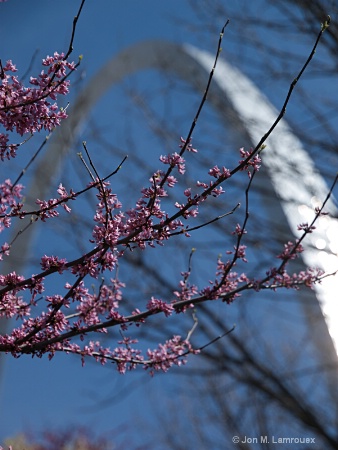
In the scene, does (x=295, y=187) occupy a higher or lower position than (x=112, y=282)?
higher

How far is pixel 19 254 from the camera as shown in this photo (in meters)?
12.2

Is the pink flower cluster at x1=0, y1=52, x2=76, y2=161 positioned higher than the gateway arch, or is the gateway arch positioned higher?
the gateway arch

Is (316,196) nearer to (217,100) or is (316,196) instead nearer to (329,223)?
(329,223)

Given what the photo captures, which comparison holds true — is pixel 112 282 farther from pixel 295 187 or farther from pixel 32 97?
pixel 295 187

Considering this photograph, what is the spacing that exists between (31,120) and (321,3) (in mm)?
2862

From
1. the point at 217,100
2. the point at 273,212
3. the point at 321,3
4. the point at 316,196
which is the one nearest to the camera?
the point at 321,3

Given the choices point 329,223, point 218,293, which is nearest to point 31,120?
point 218,293

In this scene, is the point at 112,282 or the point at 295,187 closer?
the point at 112,282

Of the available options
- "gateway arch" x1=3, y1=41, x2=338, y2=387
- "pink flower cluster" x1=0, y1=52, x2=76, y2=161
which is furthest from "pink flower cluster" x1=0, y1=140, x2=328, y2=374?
"gateway arch" x1=3, y1=41, x2=338, y2=387

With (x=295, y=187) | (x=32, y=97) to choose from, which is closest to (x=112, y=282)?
(x=32, y=97)

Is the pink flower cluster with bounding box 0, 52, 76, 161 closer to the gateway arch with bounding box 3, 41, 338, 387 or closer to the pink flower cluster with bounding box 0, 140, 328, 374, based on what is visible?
the pink flower cluster with bounding box 0, 140, 328, 374

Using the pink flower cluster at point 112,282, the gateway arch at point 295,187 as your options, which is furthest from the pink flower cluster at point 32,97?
the gateway arch at point 295,187

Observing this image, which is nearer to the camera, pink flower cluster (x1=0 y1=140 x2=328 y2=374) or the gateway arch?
pink flower cluster (x1=0 y1=140 x2=328 y2=374)

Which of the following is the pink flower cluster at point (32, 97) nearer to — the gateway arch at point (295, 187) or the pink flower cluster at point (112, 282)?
the pink flower cluster at point (112, 282)
